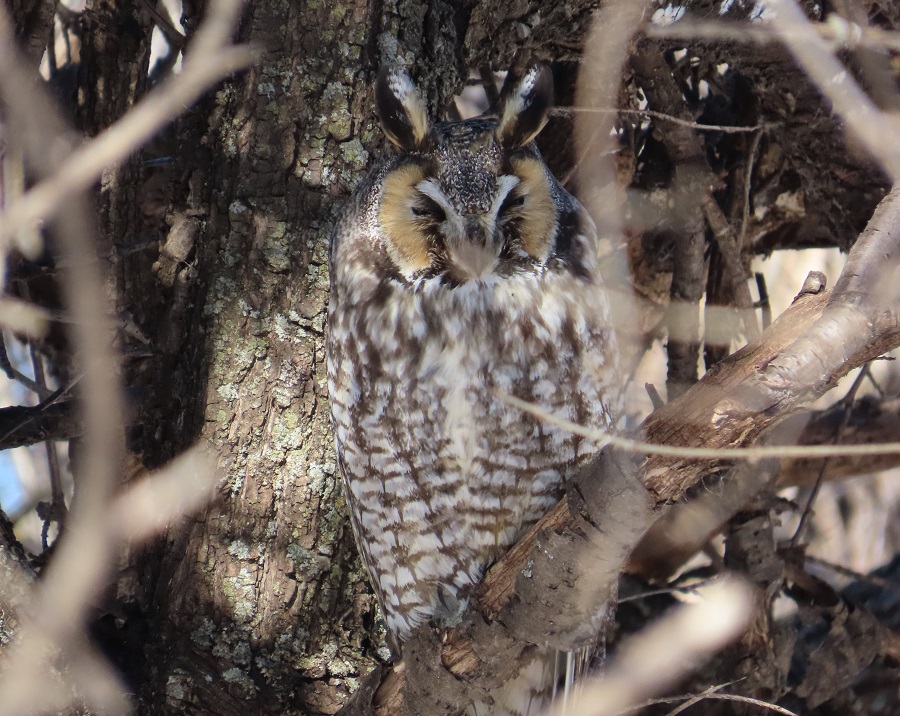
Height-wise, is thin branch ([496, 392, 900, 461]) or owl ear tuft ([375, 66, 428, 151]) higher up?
owl ear tuft ([375, 66, 428, 151])

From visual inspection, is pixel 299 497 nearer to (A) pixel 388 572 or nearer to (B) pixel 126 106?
(A) pixel 388 572

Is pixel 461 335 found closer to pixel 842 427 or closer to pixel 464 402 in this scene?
pixel 464 402

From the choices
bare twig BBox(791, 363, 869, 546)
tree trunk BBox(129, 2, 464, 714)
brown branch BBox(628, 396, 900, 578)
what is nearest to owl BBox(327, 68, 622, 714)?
tree trunk BBox(129, 2, 464, 714)

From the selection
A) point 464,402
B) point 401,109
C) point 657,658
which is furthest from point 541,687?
point 401,109

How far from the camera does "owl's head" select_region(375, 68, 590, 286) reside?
1.55 meters

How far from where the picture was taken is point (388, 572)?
6.10 ft

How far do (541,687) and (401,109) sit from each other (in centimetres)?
116

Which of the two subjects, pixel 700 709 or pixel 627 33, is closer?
pixel 627 33

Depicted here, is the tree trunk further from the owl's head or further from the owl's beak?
the owl's beak

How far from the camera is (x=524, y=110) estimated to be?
163 cm

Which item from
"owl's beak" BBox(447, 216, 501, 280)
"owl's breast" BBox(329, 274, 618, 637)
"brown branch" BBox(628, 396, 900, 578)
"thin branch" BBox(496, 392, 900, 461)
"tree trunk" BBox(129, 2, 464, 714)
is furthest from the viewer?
"brown branch" BBox(628, 396, 900, 578)

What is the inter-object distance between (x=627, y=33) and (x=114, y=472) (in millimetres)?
1348

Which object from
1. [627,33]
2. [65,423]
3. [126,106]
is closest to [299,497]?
[65,423]

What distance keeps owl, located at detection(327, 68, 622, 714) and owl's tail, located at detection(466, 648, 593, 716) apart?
0.94 feet
